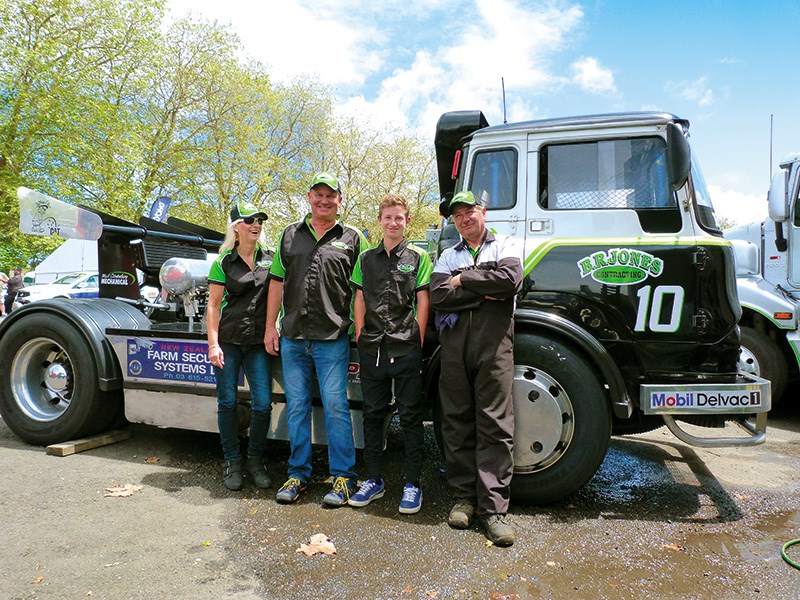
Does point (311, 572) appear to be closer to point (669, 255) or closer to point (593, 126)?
point (669, 255)

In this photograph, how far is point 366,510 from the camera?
3.44 m

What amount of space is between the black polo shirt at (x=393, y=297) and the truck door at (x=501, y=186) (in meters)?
0.62

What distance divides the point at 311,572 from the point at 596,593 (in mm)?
1381

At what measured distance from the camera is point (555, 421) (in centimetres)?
334

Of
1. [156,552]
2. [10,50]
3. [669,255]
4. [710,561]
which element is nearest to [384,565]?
[156,552]

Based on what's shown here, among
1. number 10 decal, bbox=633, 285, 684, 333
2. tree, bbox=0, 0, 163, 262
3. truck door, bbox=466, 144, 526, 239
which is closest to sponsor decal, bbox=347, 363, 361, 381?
truck door, bbox=466, 144, 526, 239

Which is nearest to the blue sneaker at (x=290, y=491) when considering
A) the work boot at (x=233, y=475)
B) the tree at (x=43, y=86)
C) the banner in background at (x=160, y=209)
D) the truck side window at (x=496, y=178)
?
the work boot at (x=233, y=475)

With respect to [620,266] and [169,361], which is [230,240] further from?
[620,266]

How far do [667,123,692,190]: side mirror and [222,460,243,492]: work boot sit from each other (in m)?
3.46

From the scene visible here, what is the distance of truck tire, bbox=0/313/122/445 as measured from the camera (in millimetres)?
4441

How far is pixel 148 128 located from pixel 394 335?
66.3 feet

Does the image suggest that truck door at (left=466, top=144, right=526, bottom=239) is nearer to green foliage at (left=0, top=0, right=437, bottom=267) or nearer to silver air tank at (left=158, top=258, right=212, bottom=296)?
silver air tank at (left=158, top=258, right=212, bottom=296)

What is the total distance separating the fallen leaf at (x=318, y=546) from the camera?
2.88 m

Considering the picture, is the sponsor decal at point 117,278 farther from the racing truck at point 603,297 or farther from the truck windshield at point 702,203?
the truck windshield at point 702,203
